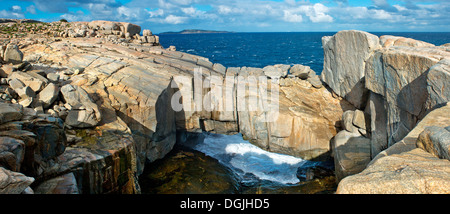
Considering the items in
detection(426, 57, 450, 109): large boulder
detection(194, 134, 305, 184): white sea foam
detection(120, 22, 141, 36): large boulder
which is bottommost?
detection(194, 134, 305, 184): white sea foam

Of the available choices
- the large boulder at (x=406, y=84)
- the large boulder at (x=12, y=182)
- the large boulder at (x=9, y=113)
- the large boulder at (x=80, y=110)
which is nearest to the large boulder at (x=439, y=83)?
the large boulder at (x=406, y=84)

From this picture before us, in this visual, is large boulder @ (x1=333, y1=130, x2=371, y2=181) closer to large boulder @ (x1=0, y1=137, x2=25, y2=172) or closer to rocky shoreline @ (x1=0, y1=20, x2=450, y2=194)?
rocky shoreline @ (x1=0, y1=20, x2=450, y2=194)

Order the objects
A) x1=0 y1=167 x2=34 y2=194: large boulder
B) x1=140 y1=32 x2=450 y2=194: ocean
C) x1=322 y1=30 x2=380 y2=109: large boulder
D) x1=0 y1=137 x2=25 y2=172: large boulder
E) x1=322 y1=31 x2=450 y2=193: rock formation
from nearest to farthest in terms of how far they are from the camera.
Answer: x1=322 y1=31 x2=450 y2=193: rock formation → x1=0 y1=167 x2=34 y2=194: large boulder → x1=0 y1=137 x2=25 y2=172: large boulder → x1=140 y1=32 x2=450 y2=194: ocean → x1=322 y1=30 x2=380 y2=109: large boulder

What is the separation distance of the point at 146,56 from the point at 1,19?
29.0 m

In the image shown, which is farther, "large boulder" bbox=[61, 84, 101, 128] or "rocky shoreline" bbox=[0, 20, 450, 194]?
"large boulder" bbox=[61, 84, 101, 128]

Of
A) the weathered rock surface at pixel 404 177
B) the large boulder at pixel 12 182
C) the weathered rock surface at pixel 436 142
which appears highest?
the weathered rock surface at pixel 436 142

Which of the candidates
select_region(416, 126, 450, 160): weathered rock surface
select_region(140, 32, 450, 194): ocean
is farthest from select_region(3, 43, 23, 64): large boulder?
select_region(416, 126, 450, 160): weathered rock surface

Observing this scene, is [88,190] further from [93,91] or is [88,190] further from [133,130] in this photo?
[93,91]

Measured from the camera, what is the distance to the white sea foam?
20.6m

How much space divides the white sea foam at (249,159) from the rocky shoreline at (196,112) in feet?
2.81

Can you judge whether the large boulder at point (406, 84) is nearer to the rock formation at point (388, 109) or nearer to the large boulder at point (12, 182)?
the rock formation at point (388, 109)

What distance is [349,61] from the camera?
68.5ft

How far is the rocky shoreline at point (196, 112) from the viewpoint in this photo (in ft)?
28.3

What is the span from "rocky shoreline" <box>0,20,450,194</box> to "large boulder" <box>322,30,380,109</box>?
83mm
